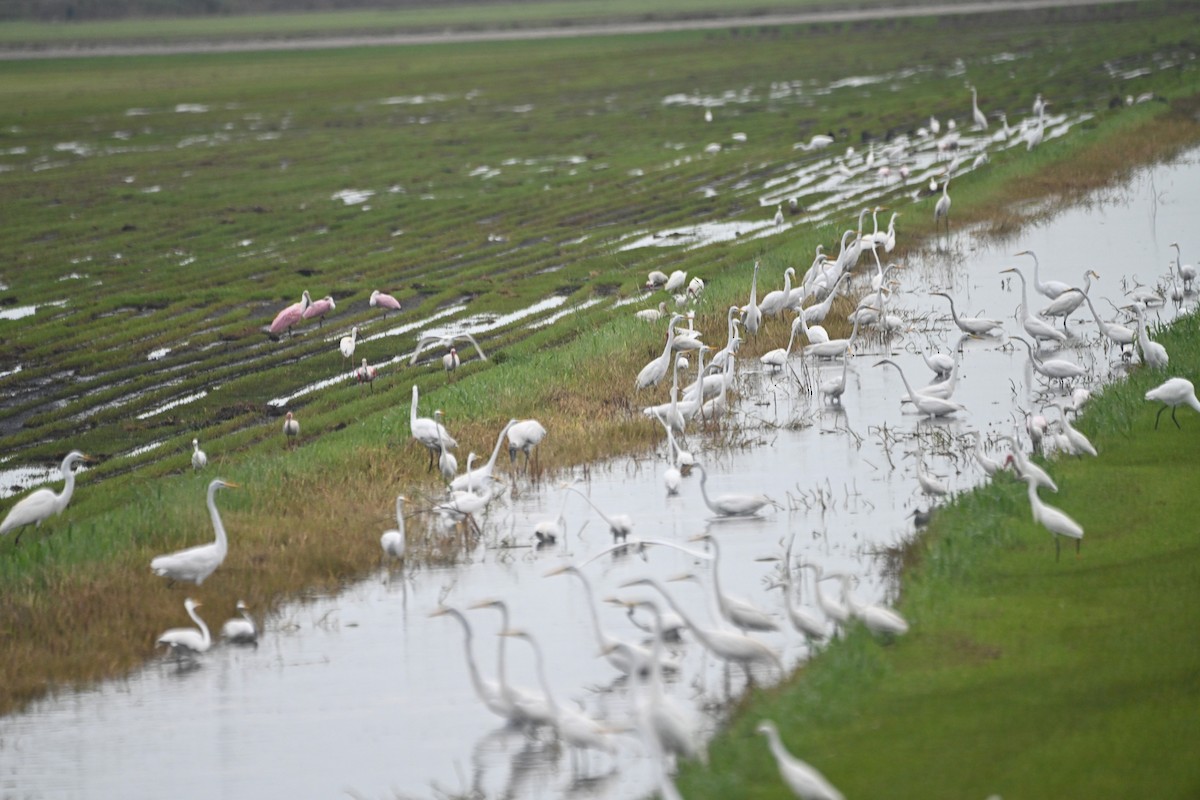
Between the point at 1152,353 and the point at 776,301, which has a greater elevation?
the point at 1152,353

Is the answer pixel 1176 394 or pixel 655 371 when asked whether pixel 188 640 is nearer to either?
pixel 655 371

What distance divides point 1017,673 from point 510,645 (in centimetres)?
441

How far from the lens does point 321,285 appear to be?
2909 cm

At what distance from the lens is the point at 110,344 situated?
81.5 ft

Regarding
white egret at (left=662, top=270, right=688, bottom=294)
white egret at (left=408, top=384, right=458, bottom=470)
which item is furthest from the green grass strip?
white egret at (left=662, top=270, right=688, bottom=294)

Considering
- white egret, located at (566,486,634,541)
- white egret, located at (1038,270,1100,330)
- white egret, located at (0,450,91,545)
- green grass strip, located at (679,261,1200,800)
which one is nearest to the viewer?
green grass strip, located at (679,261,1200,800)

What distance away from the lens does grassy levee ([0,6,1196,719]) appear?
13969mm

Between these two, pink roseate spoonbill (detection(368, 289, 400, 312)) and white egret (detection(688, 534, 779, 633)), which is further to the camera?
pink roseate spoonbill (detection(368, 289, 400, 312))

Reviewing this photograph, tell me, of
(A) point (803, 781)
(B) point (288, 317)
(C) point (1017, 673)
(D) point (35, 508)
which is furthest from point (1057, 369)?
→ (B) point (288, 317)

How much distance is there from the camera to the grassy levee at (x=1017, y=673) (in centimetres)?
841

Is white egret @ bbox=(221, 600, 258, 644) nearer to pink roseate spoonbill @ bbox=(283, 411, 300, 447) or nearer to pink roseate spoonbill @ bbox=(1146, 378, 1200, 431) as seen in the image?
pink roseate spoonbill @ bbox=(283, 411, 300, 447)

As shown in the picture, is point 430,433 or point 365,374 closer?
point 430,433

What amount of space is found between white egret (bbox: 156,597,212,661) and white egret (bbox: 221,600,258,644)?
168mm

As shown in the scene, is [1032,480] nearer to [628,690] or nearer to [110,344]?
[628,690]
